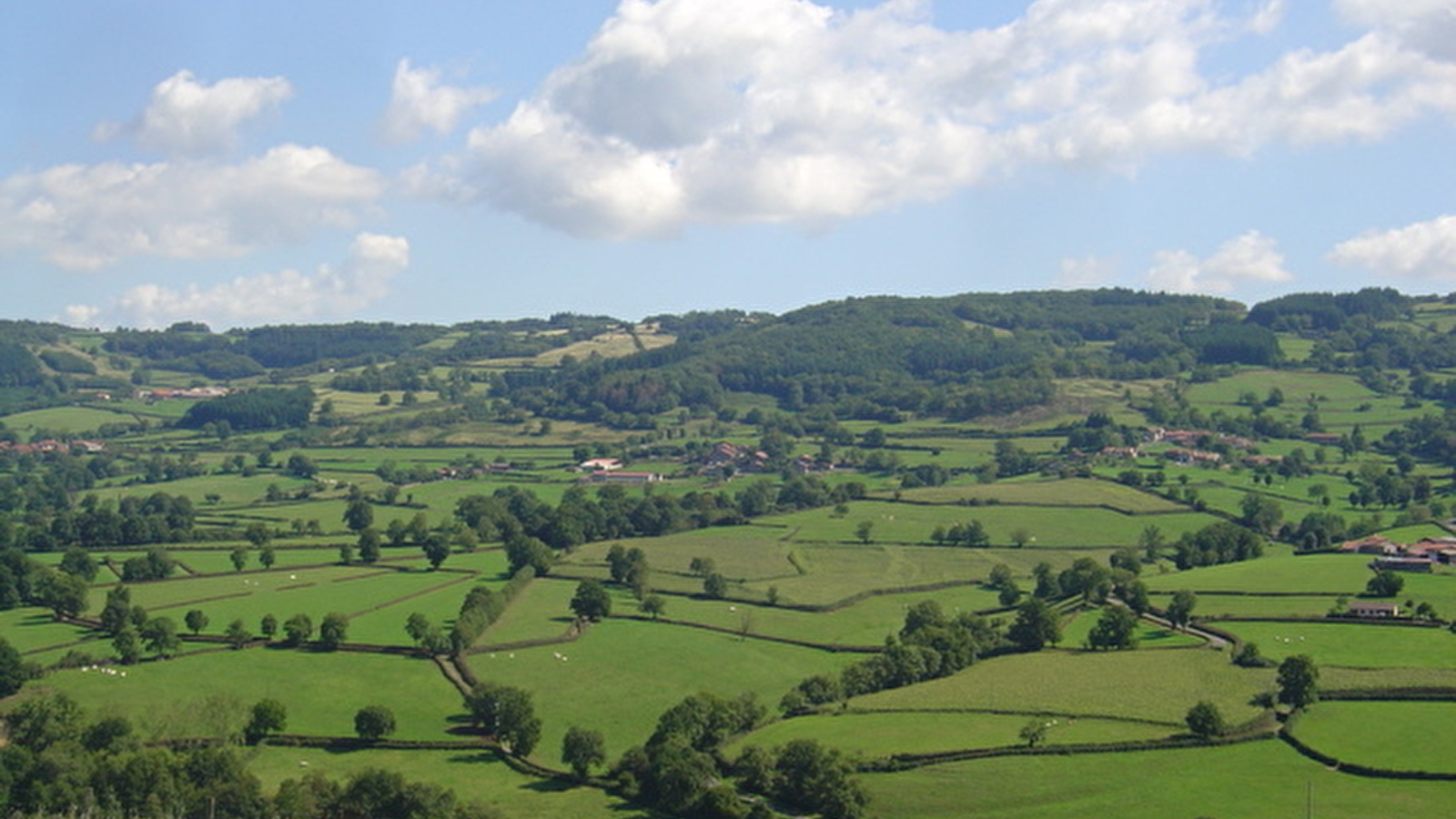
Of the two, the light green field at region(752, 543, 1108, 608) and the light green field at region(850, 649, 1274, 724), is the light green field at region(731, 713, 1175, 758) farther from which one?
the light green field at region(752, 543, 1108, 608)

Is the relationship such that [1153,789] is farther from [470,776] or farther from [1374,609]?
[1374,609]

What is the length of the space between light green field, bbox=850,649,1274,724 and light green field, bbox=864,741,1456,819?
550 centimetres

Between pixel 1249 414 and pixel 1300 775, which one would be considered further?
pixel 1249 414

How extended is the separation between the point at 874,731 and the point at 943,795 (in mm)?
9268

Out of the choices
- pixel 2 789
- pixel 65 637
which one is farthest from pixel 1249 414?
pixel 2 789

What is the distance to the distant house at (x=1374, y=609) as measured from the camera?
89.9m

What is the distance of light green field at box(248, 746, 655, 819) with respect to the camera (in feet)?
216

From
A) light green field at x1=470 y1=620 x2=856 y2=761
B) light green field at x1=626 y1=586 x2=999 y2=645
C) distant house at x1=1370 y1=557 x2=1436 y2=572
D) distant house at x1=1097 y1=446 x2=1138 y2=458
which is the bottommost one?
light green field at x1=470 y1=620 x2=856 y2=761

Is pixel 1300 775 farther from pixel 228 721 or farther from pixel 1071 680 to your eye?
pixel 228 721

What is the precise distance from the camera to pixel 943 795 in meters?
64.0

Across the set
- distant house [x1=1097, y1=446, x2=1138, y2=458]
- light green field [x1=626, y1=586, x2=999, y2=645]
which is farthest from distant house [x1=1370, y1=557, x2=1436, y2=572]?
distant house [x1=1097, y1=446, x2=1138, y2=458]

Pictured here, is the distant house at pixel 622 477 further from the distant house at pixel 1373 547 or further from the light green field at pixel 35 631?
the distant house at pixel 1373 547

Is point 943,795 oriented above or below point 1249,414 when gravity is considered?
below

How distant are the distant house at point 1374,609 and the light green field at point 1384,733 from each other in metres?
18.9
